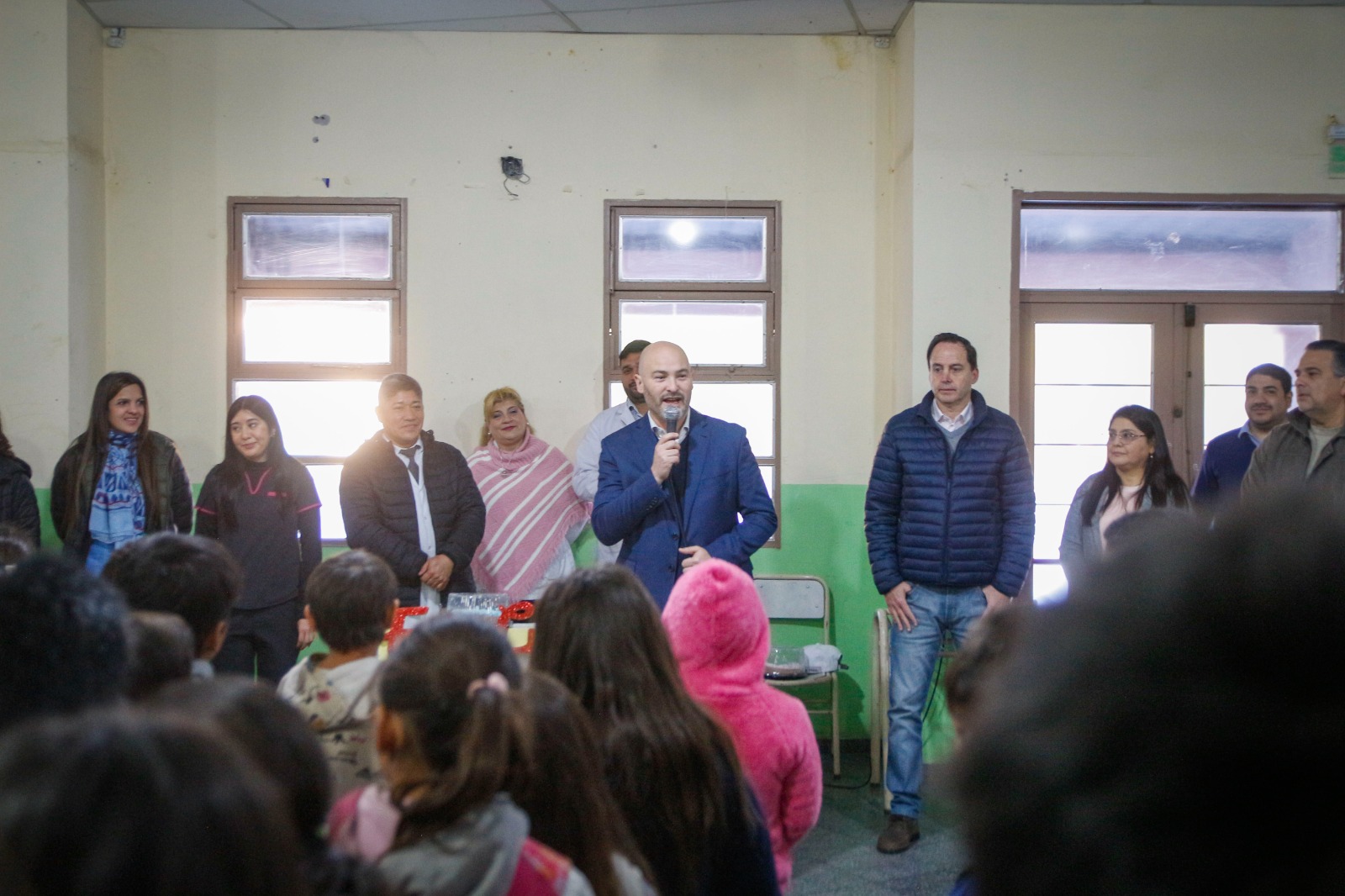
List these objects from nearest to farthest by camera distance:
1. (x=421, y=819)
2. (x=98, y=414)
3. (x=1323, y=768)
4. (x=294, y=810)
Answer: (x=1323, y=768) → (x=294, y=810) → (x=421, y=819) → (x=98, y=414)

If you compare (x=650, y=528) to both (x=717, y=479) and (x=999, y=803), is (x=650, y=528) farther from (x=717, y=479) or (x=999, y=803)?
(x=999, y=803)

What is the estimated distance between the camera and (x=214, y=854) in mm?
542

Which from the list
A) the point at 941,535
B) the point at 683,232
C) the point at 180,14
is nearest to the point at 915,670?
the point at 941,535

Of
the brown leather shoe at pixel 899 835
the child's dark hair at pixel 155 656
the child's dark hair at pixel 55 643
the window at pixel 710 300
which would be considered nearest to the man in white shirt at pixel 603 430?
the window at pixel 710 300

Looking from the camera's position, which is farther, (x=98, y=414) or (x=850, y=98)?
(x=850, y=98)

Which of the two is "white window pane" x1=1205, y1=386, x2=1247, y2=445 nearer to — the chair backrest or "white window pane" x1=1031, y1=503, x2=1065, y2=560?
"white window pane" x1=1031, y1=503, x2=1065, y2=560

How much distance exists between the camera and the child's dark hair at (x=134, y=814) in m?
0.52

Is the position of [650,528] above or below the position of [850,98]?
below

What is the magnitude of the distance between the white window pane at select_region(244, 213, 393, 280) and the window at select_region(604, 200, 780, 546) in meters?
1.05

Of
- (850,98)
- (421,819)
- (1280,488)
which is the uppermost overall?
(850,98)

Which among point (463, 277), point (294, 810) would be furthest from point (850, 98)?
point (294, 810)

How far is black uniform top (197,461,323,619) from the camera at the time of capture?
3678mm

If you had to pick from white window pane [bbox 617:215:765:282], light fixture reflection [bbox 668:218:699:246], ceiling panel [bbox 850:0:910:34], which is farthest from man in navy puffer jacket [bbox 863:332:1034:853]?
ceiling panel [bbox 850:0:910:34]

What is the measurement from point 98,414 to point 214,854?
3.79m
